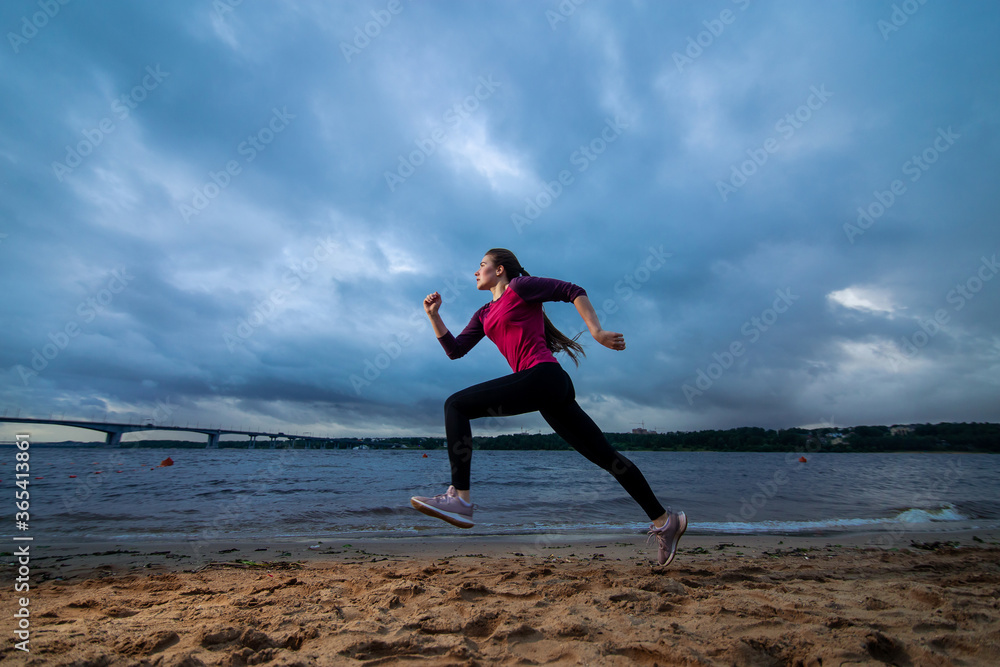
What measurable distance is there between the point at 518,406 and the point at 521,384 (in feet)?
0.45

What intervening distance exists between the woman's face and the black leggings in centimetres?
82

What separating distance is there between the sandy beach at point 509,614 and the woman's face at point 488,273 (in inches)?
83.1

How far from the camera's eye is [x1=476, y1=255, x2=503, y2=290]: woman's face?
334cm

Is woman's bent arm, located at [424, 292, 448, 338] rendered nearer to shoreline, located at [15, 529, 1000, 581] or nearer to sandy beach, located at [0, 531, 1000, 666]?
sandy beach, located at [0, 531, 1000, 666]

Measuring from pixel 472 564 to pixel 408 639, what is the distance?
9.06 feet

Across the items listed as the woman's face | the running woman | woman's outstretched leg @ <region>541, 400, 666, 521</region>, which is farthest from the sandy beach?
the woman's face

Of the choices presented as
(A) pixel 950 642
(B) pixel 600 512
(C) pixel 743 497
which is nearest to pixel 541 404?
(A) pixel 950 642

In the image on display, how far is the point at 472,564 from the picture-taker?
4.91 meters

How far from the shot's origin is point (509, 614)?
8.91 feet

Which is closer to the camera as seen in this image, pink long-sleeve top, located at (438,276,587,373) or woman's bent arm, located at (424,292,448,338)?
pink long-sleeve top, located at (438,276,587,373)

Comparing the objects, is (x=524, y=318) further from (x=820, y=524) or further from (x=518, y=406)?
(x=820, y=524)

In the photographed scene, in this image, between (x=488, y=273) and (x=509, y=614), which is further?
(x=488, y=273)

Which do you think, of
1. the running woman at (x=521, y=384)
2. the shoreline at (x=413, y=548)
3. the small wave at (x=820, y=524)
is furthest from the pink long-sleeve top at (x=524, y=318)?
the small wave at (x=820, y=524)

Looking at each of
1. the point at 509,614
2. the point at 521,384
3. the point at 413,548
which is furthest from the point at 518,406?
the point at 413,548
